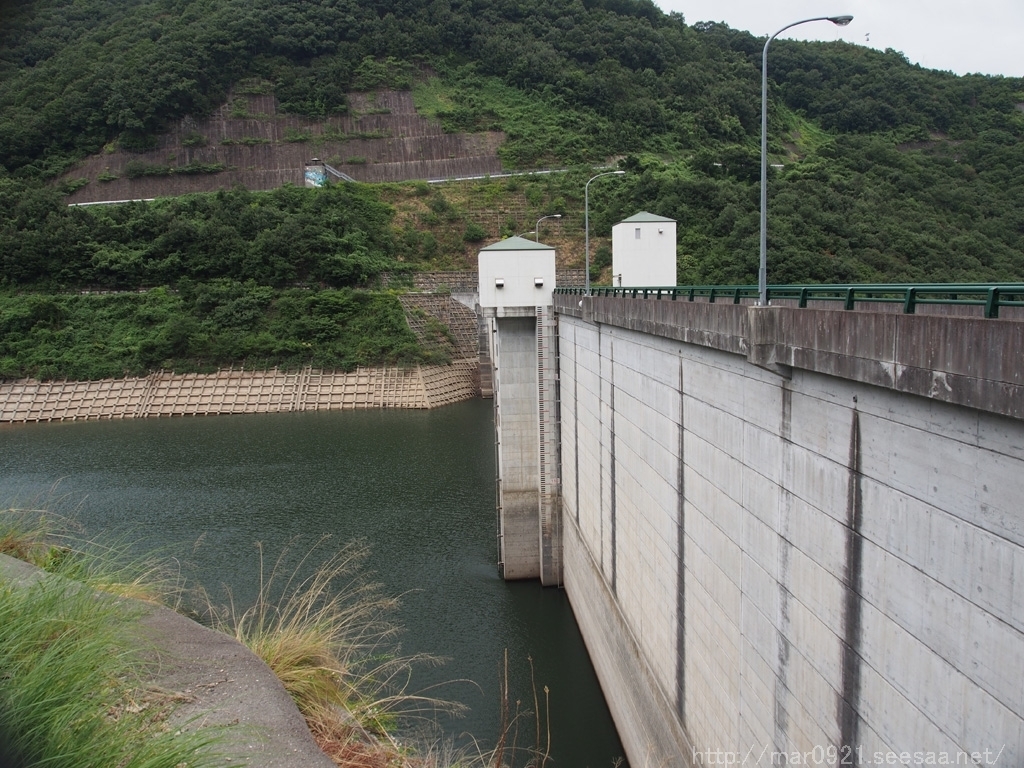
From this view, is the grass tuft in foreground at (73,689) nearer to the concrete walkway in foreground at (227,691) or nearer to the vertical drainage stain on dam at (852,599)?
the concrete walkway in foreground at (227,691)

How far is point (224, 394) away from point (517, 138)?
40.6 m

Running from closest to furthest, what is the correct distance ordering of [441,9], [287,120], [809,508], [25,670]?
[25,670], [809,508], [287,120], [441,9]

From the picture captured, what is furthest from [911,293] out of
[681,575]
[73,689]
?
[73,689]

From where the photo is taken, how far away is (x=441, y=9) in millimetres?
90625

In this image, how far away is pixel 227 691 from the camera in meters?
6.95

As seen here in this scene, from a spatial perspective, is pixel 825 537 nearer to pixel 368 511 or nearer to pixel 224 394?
pixel 368 511

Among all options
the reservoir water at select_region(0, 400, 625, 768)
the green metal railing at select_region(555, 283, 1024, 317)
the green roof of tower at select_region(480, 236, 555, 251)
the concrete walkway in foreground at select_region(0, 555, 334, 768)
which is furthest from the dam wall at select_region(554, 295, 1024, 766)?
the green roof of tower at select_region(480, 236, 555, 251)

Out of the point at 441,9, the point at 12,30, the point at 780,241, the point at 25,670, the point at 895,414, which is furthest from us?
the point at 441,9

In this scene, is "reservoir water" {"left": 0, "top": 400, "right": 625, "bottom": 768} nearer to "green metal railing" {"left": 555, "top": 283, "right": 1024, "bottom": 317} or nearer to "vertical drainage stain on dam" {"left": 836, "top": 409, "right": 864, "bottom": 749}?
"vertical drainage stain on dam" {"left": 836, "top": 409, "right": 864, "bottom": 749}

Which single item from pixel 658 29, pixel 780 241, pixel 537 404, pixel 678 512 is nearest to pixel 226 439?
pixel 537 404

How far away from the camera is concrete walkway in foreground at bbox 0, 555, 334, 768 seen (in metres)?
6.05

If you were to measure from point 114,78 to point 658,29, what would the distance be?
59473 millimetres

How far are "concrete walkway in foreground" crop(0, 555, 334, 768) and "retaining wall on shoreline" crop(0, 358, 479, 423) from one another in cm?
4014

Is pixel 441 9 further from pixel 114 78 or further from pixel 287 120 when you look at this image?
pixel 114 78
